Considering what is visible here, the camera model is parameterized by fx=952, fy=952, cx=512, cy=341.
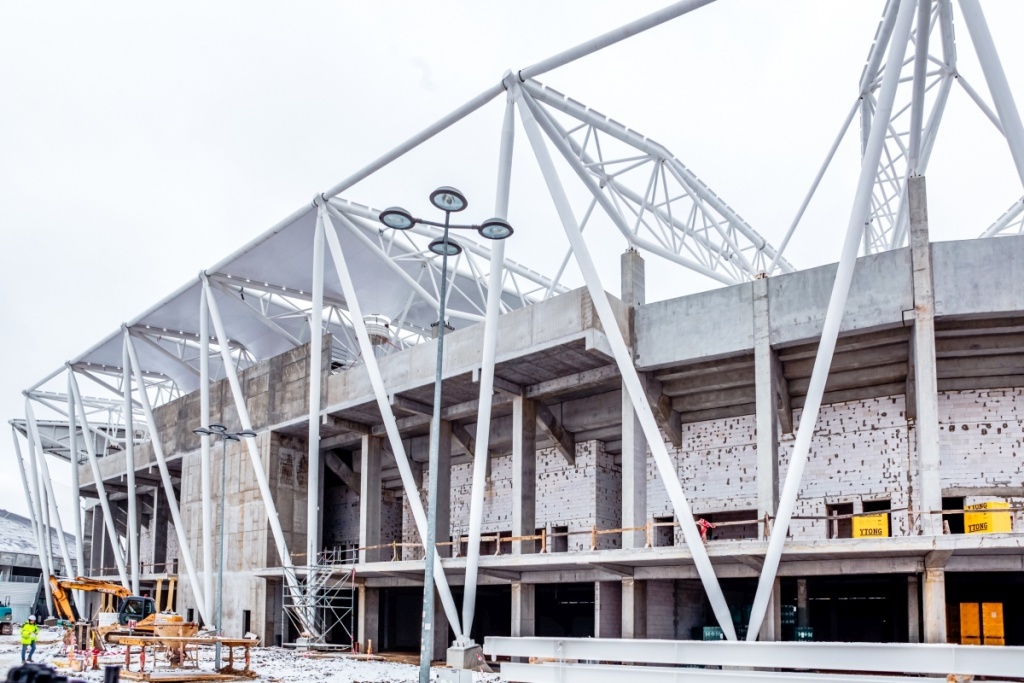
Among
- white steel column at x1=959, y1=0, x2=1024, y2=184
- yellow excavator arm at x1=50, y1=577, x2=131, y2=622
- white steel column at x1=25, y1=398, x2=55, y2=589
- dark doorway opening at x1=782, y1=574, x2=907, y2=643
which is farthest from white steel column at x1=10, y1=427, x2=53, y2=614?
white steel column at x1=959, y1=0, x2=1024, y2=184

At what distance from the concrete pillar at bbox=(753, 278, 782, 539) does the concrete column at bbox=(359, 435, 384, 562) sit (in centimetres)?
1664

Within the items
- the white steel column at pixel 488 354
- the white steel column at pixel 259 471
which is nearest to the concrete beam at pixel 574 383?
the white steel column at pixel 488 354

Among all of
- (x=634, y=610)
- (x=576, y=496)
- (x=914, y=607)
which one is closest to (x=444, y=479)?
(x=576, y=496)

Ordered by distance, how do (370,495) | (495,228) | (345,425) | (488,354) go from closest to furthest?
1. (495,228)
2. (488,354)
3. (370,495)
4. (345,425)

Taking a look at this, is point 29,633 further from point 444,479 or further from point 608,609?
point 608,609

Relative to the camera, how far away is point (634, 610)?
26000 millimetres

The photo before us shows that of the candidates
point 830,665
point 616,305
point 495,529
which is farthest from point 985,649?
point 495,529

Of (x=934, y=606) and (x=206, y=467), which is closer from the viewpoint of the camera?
(x=934, y=606)

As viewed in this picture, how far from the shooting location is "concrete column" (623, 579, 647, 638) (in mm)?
25750

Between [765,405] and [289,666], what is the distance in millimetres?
15413

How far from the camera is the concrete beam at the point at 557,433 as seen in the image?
32.8 meters

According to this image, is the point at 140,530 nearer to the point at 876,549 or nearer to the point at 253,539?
the point at 253,539

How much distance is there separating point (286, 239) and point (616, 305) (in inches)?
629

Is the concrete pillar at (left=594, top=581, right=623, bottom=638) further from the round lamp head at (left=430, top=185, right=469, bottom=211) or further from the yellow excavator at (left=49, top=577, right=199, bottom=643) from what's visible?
the round lamp head at (left=430, top=185, right=469, bottom=211)
